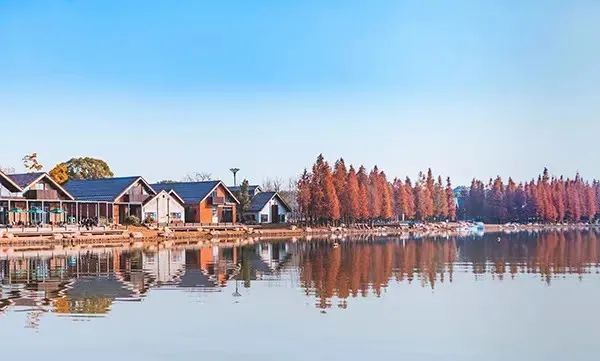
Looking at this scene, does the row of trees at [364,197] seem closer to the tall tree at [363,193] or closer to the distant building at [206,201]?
the tall tree at [363,193]

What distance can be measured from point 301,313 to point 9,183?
130 ft

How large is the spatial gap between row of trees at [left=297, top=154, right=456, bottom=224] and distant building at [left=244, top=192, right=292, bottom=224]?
2.40 metres

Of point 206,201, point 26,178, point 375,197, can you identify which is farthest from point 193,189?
point 375,197

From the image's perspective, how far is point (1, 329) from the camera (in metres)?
14.1

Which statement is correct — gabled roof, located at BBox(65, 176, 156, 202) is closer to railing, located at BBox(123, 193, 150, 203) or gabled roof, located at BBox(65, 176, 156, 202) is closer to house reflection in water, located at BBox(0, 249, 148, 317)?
railing, located at BBox(123, 193, 150, 203)

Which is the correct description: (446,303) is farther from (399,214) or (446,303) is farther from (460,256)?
(399,214)

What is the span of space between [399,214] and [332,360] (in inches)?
3476

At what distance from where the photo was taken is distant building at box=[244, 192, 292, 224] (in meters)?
81.8

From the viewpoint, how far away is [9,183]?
167 feet

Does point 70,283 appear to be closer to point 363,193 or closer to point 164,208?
point 164,208

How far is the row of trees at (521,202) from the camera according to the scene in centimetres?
11831

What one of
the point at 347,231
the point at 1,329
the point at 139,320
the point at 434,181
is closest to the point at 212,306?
the point at 139,320

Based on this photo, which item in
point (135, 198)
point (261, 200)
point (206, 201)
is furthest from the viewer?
point (261, 200)

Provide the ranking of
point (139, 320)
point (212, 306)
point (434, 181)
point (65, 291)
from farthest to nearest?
point (434, 181) < point (65, 291) < point (212, 306) < point (139, 320)
